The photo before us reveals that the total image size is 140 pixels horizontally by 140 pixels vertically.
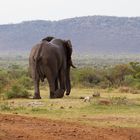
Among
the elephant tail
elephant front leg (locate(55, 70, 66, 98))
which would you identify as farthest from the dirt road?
elephant front leg (locate(55, 70, 66, 98))

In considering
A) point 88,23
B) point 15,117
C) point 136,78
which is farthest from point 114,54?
point 15,117

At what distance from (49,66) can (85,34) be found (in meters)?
128

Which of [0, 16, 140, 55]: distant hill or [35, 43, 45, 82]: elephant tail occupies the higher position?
[35, 43, 45, 82]: elephant tail

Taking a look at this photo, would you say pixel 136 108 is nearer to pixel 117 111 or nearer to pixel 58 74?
pixel 117 111

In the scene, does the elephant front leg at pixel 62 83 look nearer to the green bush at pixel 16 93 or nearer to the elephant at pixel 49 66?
the elephant at pixel 49 66

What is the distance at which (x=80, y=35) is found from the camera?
15012 centimetres

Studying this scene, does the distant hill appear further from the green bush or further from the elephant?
the green bush

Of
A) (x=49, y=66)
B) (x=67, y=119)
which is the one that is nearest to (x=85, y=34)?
(x=49, y=66)

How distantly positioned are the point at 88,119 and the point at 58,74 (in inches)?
332

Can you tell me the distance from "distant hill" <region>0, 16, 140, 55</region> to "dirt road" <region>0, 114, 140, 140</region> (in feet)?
436

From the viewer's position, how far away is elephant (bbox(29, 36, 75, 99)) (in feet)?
72.8

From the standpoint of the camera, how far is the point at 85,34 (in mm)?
150125

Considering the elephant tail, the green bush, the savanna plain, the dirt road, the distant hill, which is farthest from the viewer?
the distant hill

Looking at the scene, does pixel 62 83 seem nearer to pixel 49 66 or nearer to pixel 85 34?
pixel 49 66
